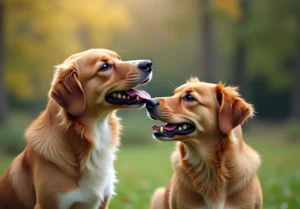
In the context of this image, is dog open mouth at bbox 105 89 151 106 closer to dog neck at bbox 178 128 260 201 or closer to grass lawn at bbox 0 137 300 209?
dog neck at bbox 178 128 260 201

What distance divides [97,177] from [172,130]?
94cm

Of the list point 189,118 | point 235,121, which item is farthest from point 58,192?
point 235,121

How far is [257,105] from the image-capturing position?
100.0ft

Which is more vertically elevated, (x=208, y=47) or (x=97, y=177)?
(x=97, y=177)

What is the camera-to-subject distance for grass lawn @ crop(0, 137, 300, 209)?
773 centimetres

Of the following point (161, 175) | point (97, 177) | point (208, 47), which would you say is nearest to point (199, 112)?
point (97, 177)

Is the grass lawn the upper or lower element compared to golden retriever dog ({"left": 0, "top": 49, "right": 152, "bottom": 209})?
lower


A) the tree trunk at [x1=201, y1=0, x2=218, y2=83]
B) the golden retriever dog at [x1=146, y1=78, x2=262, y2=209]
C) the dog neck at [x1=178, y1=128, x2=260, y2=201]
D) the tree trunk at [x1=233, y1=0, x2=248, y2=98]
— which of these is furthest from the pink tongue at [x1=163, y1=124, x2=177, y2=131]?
the tree trunk at [x1=201, y1=0, x2=218, y2=83]

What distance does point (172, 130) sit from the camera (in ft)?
17.5

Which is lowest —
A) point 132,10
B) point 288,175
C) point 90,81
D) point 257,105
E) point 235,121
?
point 257,105

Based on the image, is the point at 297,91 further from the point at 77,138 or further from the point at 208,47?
the point at 77,138

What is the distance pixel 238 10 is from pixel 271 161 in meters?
9.22

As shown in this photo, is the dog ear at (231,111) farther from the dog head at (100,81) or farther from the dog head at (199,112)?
the dog head at (100,81)

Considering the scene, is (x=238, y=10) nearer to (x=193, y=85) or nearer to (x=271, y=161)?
(x=271, y=161)
